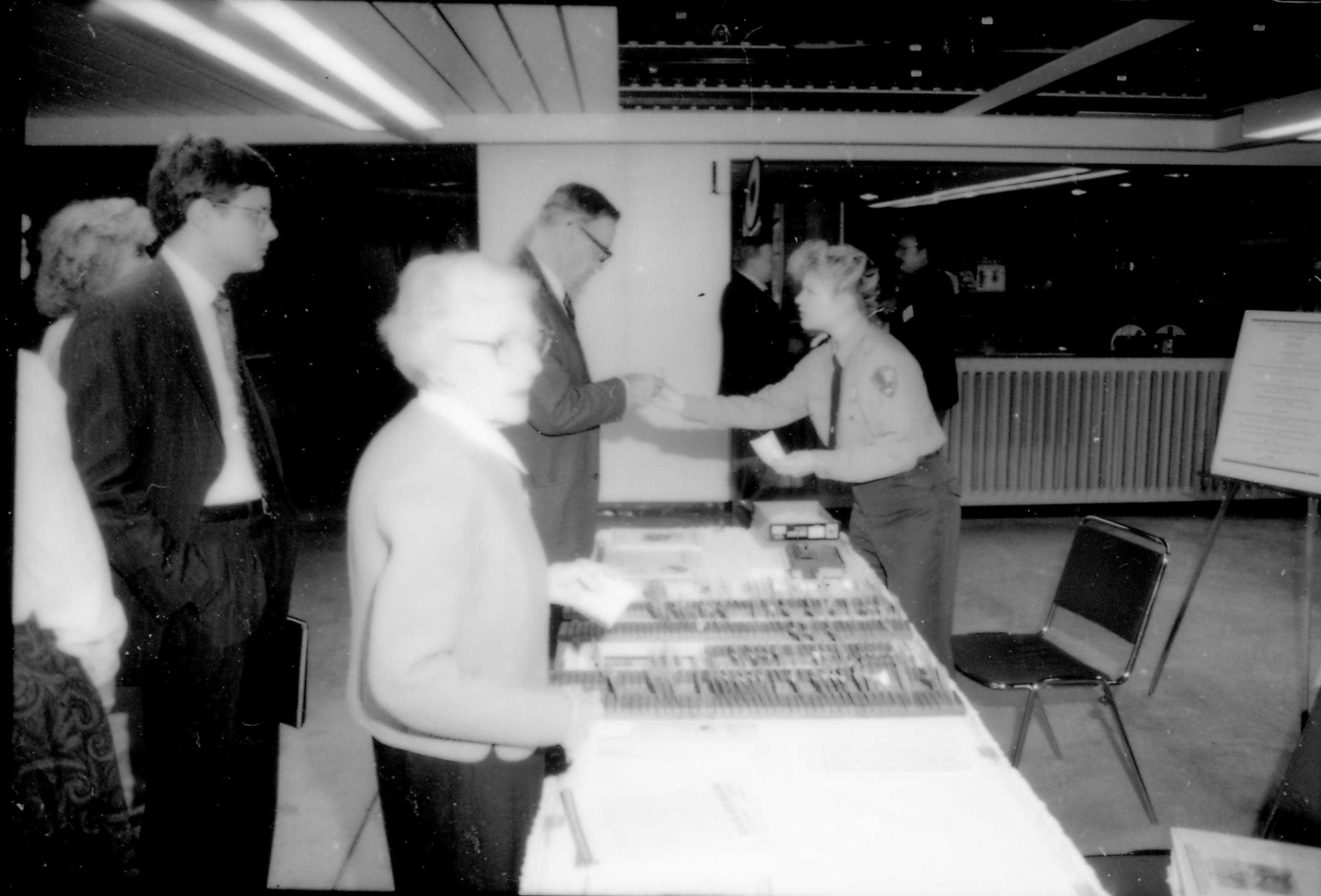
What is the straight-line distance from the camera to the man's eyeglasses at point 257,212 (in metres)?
1.58

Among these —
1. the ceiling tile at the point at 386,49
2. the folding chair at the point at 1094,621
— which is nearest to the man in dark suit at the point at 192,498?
the ceiling tile at the point at 386,49

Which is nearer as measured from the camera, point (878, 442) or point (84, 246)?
point (84, 246)

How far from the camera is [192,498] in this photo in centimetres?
158

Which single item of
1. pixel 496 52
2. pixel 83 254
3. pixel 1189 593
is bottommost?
pixel 1189 593

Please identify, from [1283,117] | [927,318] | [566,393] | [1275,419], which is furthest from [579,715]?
[1283,117]

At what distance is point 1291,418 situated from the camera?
11.6 ft

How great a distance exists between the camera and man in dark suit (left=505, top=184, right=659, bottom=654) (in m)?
2.39

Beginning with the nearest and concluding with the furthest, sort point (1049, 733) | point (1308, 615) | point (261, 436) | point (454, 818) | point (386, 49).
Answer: point (454, 818) → point (261, 436) → point (386, 49) → point (1049, 733) → point (1308, 615)

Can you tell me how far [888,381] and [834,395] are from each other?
216 mm

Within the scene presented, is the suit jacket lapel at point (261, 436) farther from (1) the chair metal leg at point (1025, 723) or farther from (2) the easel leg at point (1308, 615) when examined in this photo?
(2) the easel leg at point (1308, 615)

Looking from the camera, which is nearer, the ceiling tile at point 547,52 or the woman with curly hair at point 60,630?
the woman with curly hair at point 60,630

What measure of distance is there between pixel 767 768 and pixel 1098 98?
5206 millimetres

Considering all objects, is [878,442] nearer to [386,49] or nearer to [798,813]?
[798,813]

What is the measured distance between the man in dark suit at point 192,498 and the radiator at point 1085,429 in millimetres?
5400
